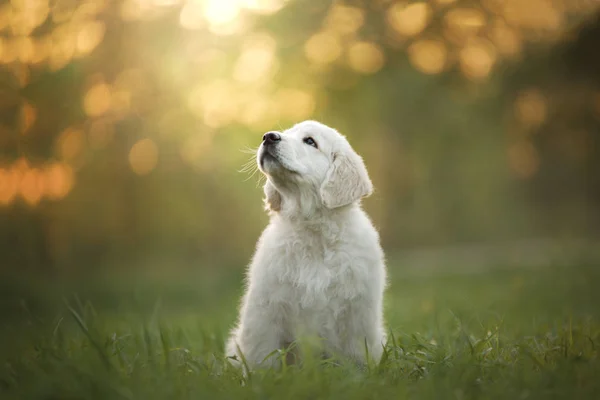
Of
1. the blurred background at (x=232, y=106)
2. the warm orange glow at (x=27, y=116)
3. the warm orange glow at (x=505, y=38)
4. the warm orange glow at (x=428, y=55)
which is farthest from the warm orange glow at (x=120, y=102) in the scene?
the warm orange glow at (x=505, y=38)

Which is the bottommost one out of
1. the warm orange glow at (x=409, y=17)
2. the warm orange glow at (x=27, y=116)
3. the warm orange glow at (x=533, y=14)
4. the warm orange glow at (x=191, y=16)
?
the warm orange glow at (x=27, y=116)

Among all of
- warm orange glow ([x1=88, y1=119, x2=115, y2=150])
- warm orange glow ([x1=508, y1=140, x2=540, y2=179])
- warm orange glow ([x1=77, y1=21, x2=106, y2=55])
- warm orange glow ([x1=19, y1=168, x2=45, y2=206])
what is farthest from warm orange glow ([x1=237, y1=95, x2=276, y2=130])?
warm orange glow ([x1=508, y1=140, x2=540, y2=179])

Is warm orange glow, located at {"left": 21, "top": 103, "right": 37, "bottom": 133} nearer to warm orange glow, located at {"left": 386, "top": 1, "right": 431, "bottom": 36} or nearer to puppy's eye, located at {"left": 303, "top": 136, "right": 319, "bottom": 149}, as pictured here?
puppy's eye, located at {"left": 303, "top": 136, "right": 319, "bottom": 149}

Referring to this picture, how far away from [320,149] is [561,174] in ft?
60.1

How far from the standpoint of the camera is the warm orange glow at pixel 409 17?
42.4 ft

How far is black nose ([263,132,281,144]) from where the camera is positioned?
3686 millimetres

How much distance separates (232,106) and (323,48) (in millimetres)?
2936

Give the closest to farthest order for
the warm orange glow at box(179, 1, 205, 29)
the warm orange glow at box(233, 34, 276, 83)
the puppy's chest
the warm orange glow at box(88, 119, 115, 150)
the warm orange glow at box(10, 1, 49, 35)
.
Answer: the puppy's chest
the warm orange glow at box(10, 1, 49, 35)
the warm orange glow at box(88, 119, 115, 150)
the warm orange glow at box(179, 1, 205, 29)
the warm orange glow at box(233, 34, 276, 83)

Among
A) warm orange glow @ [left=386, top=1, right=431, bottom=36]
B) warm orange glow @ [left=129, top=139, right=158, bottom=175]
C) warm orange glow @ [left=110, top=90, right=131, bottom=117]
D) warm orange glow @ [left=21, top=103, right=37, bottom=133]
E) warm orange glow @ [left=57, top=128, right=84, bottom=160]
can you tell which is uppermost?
warm orange glow @ [left=386, top=1, right=431, bottom=36]

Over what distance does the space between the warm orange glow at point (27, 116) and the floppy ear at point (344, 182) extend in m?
6.84

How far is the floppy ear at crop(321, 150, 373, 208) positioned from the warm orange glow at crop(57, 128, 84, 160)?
7814mm

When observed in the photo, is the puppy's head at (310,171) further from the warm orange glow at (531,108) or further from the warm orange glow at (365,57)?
the warm orange glow at (531,108)

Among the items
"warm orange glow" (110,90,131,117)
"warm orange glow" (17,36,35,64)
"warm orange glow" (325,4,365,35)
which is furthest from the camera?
"warm orange glow" (325,4,365,35)

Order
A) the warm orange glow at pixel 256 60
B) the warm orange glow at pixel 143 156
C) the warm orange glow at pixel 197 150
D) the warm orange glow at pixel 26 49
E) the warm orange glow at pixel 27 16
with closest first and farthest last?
1. the warm orange glow at pixel 27 16
2. the warm orange glow at pixel 26 49
3. the warm orange glow at pixel 143 156
4. the warm orange glow at pixel 256 60
5. the warm orange glow at pixel 197 150
